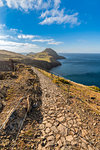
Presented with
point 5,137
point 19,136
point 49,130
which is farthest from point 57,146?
point 5,137

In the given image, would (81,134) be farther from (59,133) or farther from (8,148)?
(8,148)

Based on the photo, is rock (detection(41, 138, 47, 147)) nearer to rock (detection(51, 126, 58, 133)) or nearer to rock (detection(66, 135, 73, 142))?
rock (detection(51, 126, 58, 133))

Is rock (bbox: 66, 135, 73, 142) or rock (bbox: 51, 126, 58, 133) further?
rock (bbox: 51, 126, 58, 133)

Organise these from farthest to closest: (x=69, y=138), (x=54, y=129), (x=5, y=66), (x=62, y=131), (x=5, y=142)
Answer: (x=5, y=66)
(x=54, y=129)
(x=62, y=131)
(x=69, y=138)
(x=5, y=142)

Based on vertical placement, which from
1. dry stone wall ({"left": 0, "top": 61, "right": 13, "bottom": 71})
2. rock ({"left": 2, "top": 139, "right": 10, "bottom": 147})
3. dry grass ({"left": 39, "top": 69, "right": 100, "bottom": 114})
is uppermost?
dry stone wall ({"left": 0, "top": 61, "right": 13, "bottom": 71})

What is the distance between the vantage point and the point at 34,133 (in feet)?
19.1

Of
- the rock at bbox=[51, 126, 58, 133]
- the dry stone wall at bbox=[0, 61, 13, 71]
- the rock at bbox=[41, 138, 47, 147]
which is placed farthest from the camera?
the dry stone wall at bbox=[0, 61, 13, 71]

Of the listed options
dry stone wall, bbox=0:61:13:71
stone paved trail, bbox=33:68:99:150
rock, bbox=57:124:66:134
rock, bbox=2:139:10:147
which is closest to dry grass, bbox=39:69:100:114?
stone paved trail, bbox=33:68:99:150

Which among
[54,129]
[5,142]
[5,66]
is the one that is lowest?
[54,129]

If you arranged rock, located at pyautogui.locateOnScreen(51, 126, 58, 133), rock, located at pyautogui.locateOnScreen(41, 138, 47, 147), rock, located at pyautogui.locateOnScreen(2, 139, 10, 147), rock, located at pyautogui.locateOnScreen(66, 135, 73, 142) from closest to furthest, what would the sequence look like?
rock, located at pyautogui.locateOnScreen(2, 139, 10, 147) < rock, located at pyautogui.locateOnScreen(41, 138, 47, 147) < rock, located at pyautogui.locateOnScreen(66, 135, 73, 142) < rock, located at pyautogui.locateOnScreen(51, 126, 58, 133)

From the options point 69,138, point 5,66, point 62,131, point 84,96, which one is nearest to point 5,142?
point 62,131

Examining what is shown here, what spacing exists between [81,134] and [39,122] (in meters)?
3.72

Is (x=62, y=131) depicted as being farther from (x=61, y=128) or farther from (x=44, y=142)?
(x=44, y=142)

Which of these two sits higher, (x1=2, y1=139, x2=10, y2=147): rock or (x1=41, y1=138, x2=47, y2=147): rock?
(x1=2, y1=139, x2=10, y2=147): rock
